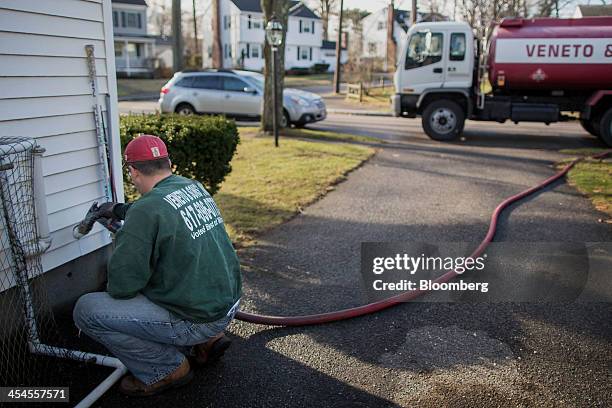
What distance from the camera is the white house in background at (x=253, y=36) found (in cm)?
5038

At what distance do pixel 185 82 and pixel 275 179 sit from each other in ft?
28.2

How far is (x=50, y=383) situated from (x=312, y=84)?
38646mm

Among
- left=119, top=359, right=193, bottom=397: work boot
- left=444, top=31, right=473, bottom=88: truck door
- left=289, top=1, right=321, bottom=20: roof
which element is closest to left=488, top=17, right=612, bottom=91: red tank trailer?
left=444, top=31, right=473, bottom=88: truck door

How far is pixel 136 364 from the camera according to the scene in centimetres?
316

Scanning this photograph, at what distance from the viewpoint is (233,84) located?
16359 mm


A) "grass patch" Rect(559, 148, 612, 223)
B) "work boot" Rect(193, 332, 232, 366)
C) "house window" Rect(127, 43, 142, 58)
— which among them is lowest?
"work boot" Rect(193, 332, 232, 366)

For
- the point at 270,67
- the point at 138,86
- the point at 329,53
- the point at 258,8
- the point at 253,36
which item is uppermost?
the point at 258,8

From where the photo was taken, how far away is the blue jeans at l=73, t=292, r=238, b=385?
119 inches

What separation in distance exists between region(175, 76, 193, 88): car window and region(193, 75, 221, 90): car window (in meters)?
0.14

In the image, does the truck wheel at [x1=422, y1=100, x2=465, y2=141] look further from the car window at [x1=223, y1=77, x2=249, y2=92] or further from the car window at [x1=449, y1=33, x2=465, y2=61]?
the car window at [x1=223, y1=77, x2=249, y2=92]

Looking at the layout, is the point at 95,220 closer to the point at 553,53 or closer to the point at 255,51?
the point at 553,53

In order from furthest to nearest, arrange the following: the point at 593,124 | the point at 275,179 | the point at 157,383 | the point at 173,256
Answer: the point at 593,124 → the point at 275,179 → the point at 157,383 → the point at 173,256
